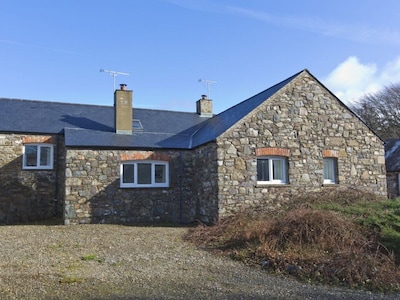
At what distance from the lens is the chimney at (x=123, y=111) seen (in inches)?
611

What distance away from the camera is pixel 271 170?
13.2m

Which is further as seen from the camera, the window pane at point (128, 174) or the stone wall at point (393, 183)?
the stone wall at point (393, 183)

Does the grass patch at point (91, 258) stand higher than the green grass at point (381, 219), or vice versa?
the green grass at point (381, 219)

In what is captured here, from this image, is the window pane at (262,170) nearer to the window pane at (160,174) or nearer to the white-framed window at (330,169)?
the white-framed window at (330,169)

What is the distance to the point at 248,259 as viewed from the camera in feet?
25.4

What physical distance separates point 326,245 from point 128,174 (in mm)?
8473

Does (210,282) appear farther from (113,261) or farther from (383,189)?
(383,189)

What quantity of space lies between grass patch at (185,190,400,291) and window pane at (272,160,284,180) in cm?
279

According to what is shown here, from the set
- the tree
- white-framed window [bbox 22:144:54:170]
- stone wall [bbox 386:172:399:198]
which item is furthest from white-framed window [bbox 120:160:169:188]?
the tree

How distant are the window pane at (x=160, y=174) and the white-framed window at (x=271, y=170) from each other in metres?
3.89

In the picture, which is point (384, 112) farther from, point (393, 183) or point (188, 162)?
point (188, 162)

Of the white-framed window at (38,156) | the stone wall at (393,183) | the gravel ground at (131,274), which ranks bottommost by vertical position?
the gravel ground at (131,274)

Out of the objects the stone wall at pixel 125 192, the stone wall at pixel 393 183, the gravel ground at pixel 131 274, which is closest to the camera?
the gravel ground at pixel 131 274

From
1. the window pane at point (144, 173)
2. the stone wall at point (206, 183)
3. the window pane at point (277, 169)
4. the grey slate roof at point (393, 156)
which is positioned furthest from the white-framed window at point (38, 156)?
the grey slate roof at point (393, 156)
